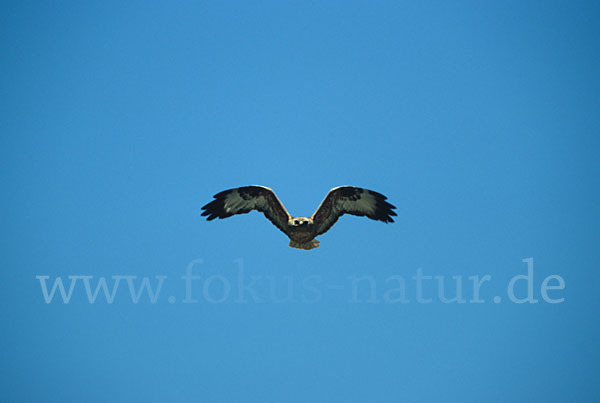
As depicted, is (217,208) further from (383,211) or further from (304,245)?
(383,211)

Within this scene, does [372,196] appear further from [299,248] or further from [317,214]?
[299,248]

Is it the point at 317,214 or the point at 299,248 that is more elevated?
the point at 317,214

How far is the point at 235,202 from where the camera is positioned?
1374 centimetres

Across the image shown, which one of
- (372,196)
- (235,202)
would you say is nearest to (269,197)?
(235,202)

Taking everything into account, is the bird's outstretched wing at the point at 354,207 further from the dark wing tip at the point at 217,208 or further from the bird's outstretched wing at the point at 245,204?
the dark wing tip at the point at 217,208

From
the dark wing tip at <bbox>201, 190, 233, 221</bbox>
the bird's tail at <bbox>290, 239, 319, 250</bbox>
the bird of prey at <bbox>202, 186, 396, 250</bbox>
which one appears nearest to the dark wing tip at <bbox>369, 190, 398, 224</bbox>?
the bird of prey at <bbox>202, 186, 396, 250</bbox>

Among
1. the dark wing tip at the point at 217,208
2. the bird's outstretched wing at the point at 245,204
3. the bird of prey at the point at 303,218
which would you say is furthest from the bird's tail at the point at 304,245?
the dark wing tip at the point at 217,208

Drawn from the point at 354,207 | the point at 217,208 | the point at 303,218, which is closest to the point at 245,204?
the point at 217,208

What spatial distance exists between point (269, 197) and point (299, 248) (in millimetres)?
1633

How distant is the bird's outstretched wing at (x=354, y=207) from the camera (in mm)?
13836

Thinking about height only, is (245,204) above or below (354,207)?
below

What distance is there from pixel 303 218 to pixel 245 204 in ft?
6.38

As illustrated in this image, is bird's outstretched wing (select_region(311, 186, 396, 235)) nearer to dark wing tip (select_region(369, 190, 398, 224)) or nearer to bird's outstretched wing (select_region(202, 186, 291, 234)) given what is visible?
dark wing tip (select_region(369, 190, 398, 224))

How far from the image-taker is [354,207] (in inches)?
558
